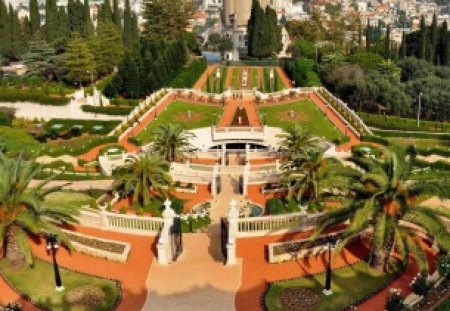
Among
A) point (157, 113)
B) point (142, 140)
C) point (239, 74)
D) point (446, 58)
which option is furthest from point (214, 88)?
point (446, 58)

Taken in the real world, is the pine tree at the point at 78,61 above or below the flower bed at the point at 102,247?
above

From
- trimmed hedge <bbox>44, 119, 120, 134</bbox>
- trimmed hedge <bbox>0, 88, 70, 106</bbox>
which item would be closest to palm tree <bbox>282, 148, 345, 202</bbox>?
trimmed hedge <bbox>44, 119, 120, 134</bbox>

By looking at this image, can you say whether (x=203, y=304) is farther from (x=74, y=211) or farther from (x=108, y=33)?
(x=108, y=33)

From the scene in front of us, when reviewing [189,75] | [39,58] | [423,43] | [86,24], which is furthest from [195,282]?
[86,24]

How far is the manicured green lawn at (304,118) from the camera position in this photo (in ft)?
194

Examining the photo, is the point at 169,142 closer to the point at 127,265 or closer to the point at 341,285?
the point at 127,265

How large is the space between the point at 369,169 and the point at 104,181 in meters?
22.8

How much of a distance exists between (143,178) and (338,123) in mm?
33341

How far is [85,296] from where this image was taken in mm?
23625

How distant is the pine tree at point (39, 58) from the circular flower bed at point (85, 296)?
6981 cm

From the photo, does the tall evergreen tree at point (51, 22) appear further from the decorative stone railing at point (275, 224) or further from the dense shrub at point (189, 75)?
the decorative stone railing at point (275, 224)

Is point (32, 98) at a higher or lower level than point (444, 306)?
higher

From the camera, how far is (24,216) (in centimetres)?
2436

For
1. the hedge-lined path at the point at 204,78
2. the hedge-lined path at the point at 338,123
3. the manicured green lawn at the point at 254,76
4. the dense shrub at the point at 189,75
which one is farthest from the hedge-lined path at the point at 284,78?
the dense shrub at the point at 189,75
